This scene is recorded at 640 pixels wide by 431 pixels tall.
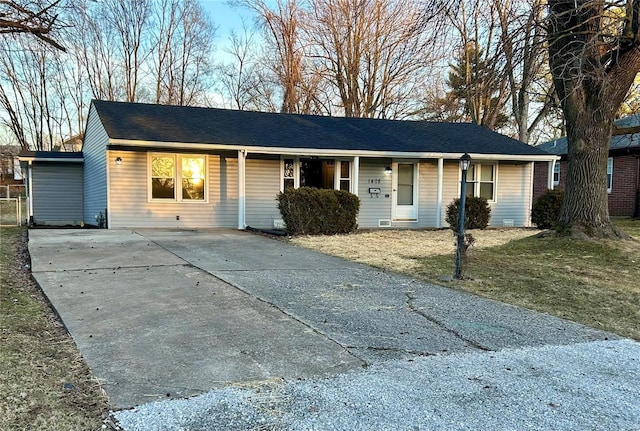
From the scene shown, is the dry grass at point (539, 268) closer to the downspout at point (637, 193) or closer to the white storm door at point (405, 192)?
the white storm door at point (405, 192)

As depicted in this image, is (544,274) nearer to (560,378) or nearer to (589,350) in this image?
(589,350)

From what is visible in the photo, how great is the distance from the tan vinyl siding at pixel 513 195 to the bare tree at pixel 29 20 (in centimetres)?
1360

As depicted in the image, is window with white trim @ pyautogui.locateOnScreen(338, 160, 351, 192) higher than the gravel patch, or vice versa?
window with white trim @ pyautogui.locateOnScreen(338, 160, 351, 192)

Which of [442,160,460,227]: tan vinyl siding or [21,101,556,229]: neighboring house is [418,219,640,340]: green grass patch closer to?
[21,101,556,229]: neighboring house

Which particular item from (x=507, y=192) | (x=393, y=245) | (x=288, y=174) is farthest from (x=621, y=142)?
(x=393, y=245)

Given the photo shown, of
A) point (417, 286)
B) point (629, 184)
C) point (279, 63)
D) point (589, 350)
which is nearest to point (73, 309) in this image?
point (417, 286)

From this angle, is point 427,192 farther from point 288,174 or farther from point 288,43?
point 288,43

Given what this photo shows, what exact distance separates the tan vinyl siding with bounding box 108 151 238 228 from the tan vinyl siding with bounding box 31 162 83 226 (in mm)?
4815

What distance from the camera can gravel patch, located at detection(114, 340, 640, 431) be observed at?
248cm

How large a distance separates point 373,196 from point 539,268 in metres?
7.95

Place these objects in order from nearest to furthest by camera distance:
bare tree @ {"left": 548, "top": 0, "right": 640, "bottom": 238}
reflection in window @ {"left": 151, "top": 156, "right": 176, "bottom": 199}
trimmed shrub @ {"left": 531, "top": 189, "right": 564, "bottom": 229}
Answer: bare tree @ {"left": 548, "top": 0, "right": 640, "bottom": 238} → reflection in window @ {"left": 151, "top": 156, "right": 176, "bottom": 199} → trimmed shrub @ {"left": 531, "top": 189, "right": 564, "bottom": 229}

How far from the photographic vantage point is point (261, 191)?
14250 mm

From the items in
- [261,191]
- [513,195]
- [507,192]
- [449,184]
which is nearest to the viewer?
[261,191]

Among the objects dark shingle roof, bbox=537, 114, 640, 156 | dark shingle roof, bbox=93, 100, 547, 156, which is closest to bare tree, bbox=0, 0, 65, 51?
dark shingle roof, bbox=93, 100, 547, 156
